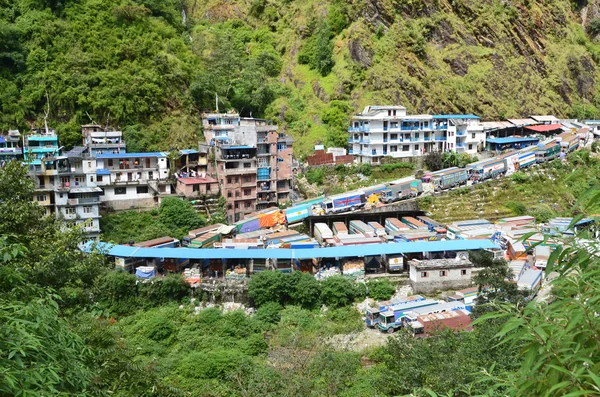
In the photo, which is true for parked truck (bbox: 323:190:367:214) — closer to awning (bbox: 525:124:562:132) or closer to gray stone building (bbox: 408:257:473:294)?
gray stone building (bbox: 408:257:473:294)

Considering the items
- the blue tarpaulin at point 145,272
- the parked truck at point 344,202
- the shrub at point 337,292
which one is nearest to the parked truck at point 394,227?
the parked truck at point 344,202

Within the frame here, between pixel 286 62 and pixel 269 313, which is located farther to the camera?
Answer: pixel 286 62

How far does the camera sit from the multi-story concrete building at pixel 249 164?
84.8 ft

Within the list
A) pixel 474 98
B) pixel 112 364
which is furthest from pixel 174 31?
pixel 112 364

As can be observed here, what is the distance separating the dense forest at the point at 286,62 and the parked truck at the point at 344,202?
25.2ft

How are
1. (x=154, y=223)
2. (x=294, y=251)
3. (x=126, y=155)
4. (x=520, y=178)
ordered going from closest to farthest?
(x=294, y=251) → (x=154, y=223) → (x=126, y=155) → (x=520, y=178)

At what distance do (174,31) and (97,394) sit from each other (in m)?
34.1

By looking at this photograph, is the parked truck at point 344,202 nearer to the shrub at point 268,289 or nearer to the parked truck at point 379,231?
the parked truck at point 379,231

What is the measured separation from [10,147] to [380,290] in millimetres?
18080

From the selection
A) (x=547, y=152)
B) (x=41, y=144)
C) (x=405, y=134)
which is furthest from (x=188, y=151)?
(x=547, y=152)

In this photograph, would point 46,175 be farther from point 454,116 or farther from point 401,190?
point 454,116

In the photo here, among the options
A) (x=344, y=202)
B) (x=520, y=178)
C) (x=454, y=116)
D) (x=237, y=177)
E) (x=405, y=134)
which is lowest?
(x=344, y=202)

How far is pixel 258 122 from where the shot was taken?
28812 millimetres

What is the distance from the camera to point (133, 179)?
83.7ft
